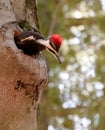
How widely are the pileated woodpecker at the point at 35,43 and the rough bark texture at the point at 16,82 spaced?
0.6 inches

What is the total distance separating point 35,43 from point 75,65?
1.66 metres

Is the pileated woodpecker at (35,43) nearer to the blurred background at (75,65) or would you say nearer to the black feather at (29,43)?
the black feather at (29,43)

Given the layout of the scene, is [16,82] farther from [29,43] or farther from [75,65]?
[75,65]

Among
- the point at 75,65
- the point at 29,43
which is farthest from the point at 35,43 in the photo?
the point at 75,65

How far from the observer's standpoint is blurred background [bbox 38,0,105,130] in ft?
6.95

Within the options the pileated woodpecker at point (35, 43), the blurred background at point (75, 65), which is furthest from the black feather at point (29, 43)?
the blurred background at point (75, 65)

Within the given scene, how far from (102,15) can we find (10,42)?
159 centimetres

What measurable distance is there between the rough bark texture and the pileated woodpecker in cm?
2

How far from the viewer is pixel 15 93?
2.73 feet

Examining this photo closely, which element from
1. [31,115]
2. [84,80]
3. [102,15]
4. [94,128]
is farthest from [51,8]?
[31,115]

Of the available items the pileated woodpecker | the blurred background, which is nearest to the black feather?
the pileated woodpecker

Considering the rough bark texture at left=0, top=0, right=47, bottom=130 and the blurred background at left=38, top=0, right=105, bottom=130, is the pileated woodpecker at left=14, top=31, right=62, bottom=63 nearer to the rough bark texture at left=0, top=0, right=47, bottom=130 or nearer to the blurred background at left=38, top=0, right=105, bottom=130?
the rough bark texture at left=0, top=0, right=47, bottom=130

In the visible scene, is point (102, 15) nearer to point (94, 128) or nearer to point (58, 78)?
point (58, 78)

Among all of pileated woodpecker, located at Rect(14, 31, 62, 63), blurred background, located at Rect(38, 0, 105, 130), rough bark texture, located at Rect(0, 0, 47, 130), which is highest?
pileated woodpecker, located at Rect(14, 31, 62, 63)
